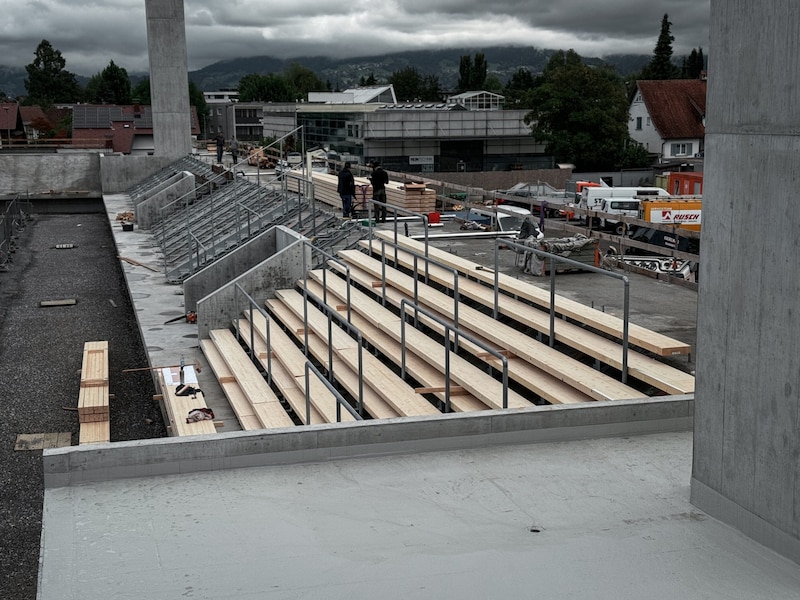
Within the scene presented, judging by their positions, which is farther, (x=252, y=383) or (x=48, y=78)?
(x=48, y=78)

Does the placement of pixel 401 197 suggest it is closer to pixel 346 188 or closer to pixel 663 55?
pixel 346 188

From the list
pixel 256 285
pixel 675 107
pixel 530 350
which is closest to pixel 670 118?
pixel 675 107

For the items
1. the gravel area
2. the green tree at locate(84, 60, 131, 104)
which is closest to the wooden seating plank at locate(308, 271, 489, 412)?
the gravel area

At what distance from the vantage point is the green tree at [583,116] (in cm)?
6197

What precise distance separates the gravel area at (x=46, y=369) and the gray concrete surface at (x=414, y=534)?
3.51 metres

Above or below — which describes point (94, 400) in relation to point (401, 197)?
below

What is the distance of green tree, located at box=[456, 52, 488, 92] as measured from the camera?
15550 centimetres

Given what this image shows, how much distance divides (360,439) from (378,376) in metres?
4.28

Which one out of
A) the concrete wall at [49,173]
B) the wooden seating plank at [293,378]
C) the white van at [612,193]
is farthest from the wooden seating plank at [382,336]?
the concrete wall at [49,173]

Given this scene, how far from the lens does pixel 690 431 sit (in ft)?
24.5

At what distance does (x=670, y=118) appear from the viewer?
226 ft

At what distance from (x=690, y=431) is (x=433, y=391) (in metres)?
3.27

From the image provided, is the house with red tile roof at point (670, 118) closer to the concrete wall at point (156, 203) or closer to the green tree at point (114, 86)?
the concrete wall at point (156, 203)

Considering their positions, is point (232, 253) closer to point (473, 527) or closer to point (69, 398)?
point (69, 398)
